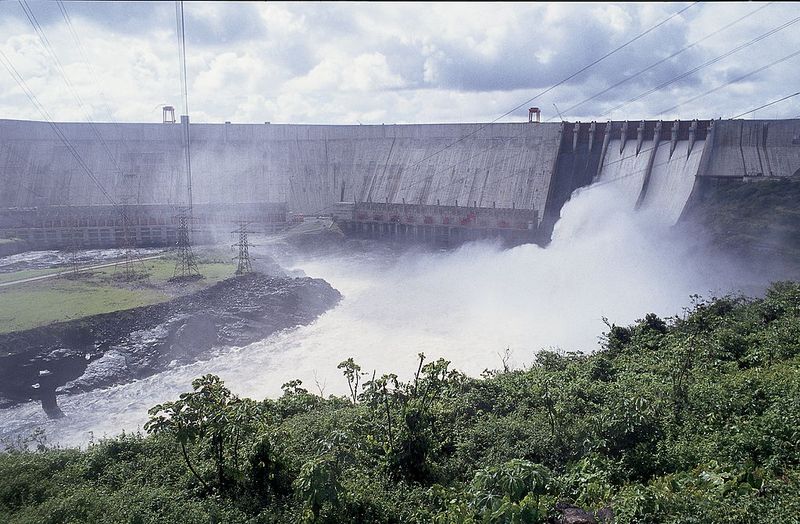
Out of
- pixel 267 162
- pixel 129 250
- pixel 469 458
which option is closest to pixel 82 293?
pixel 129 250

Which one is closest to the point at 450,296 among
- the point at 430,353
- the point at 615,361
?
the point at 430,353

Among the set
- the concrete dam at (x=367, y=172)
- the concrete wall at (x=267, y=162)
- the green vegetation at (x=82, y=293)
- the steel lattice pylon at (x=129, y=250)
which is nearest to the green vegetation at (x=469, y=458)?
the green vegetation at (x=82, y=293)

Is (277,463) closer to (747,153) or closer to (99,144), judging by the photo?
(747,153)

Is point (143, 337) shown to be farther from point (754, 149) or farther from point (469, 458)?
point (754, 149)

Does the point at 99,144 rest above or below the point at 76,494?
above

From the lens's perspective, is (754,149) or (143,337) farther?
(754,149)

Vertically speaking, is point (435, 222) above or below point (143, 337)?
above
